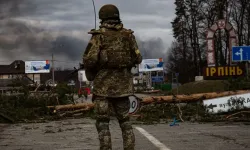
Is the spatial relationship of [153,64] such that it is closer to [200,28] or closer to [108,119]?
[200,28]

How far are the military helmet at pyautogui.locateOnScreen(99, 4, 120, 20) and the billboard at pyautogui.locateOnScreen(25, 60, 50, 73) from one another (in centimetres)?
9695

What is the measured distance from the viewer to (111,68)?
6301 mm

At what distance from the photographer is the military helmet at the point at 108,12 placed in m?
6.31

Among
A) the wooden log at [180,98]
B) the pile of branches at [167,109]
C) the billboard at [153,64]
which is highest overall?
the billboard at [153,64]

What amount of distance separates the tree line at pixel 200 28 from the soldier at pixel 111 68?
50410 millimetres

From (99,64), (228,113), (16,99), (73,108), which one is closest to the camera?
(99,64)

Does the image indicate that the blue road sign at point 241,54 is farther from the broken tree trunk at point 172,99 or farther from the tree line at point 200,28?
the tree line at point 200,28

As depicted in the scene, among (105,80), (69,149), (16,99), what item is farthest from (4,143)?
(16,99)

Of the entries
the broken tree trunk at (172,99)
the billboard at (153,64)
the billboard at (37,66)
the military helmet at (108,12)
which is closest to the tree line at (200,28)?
the billboard at (153,64)

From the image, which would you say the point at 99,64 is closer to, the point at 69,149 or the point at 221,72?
the point at 69,149

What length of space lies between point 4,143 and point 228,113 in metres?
8.64

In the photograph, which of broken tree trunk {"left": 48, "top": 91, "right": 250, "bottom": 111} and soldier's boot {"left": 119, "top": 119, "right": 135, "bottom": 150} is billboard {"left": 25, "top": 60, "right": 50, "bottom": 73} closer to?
broken tree trunk {"left": 48, "top": 91, "right": 250, "bottom": 111}

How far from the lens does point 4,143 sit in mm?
9984

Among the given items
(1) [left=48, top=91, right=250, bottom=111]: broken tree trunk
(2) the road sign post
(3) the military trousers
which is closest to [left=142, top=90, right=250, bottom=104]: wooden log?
(1) [left=48, top=91, right=250, bottom=111]: broken tree trunk
